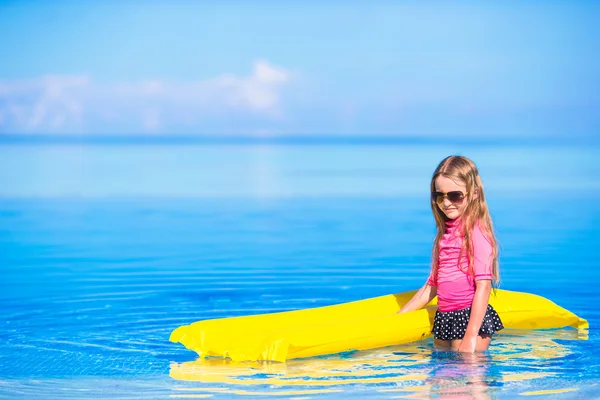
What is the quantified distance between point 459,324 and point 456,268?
0.20 metres

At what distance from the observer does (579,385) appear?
10.8ft

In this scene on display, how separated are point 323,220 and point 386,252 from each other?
2.21 metres

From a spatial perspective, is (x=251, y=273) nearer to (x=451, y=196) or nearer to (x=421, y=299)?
(x=421, y=299)

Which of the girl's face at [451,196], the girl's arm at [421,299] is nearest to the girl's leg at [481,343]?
the girl's arm at [421,299]

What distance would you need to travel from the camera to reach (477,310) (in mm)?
3561

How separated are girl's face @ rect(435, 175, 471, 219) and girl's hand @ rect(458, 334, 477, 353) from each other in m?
0.43

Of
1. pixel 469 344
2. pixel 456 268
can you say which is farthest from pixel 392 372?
pixel 456 268

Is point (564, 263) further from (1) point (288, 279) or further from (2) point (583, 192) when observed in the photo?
(2) point (583, 192)

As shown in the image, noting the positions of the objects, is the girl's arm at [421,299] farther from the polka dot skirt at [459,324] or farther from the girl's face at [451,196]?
the girl's face at [451,196]

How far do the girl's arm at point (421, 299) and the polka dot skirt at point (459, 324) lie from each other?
0.18 m


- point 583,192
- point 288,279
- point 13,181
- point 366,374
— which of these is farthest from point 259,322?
point 13,181

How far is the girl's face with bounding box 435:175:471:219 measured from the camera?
3645 mm

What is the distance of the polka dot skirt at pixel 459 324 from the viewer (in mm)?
3689

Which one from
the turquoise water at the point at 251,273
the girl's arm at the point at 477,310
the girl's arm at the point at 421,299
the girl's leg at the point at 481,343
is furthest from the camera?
the girl's arm at the point at 421,299
